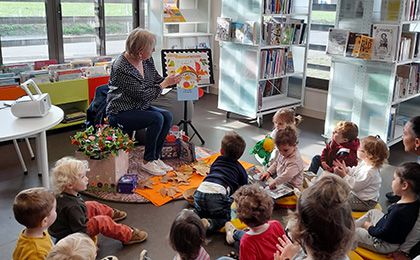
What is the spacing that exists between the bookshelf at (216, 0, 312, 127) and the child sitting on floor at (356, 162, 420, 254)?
9.75ft

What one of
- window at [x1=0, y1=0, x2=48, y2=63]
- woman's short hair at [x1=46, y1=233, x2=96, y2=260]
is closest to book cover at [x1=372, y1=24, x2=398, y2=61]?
woman's short hair at [x1=46, y1=233, x2=96, y2=260]

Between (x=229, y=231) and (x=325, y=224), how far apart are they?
1417mm

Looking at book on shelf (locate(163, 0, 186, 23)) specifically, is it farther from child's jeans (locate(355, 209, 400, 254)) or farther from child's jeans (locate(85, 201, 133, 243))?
child's jeans (locate(355, 209, 400, 254))

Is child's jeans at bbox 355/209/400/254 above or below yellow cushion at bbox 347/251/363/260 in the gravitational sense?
above

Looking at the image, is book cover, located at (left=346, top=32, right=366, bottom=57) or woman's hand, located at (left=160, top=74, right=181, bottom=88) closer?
woman's hand, located at (left=160, top=74, right=181, bottom=88)

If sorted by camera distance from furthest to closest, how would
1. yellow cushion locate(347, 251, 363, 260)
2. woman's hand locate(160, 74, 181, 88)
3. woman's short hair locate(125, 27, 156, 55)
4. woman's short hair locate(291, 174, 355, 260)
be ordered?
woman's hand locate(160, 74, 181, 88) < woman's short hair locate(125, 27, 156, 55) < yellow cushion locate(347, 251, 363, 260) < woman's short hair locate(291, 174, 355, 260)

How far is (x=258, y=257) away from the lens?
2.04 m

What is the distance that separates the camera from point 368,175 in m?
2.95

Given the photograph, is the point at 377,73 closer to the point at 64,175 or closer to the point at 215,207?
the point at 215,207

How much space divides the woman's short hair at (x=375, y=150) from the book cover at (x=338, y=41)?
1.80m

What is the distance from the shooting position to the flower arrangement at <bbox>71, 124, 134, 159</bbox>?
3.35 meters

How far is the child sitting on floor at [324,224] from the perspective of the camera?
4.58ft

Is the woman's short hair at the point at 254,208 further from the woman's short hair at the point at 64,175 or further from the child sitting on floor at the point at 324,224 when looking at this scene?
the woman's short hair at the point at 64,175

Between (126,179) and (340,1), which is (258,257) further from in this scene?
(340,1)
